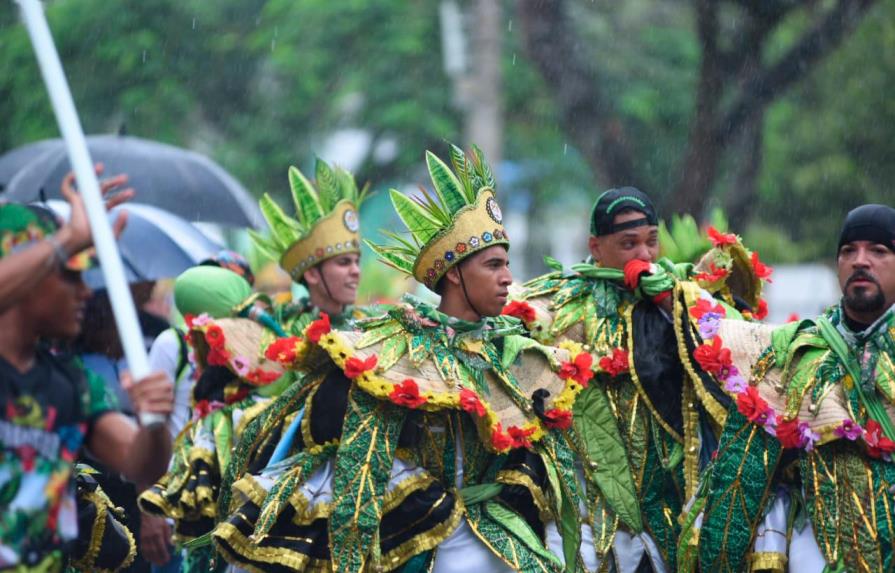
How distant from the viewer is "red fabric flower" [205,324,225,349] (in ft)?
25.4

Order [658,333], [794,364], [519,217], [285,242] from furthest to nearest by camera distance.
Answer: [519,217], [285,242], [658,333], [794,364]

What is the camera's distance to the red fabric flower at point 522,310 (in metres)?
7.08

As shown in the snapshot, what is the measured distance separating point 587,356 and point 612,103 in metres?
11.6

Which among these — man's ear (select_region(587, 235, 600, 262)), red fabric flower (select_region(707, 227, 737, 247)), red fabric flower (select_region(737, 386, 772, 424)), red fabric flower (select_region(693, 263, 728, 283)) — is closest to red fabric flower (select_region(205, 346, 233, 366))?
man's ear (select_region(587, 235, 600, 262))

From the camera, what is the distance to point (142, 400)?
4.19 m

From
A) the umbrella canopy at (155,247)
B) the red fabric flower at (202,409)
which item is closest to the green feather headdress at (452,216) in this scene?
the red fabric flower at (202,409)

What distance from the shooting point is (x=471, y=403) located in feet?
19.2

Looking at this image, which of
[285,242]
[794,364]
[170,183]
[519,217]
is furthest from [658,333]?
[519,217]

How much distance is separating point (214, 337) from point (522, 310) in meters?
1.64

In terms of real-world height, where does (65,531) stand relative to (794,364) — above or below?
below

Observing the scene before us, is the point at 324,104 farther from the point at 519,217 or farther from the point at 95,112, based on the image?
the point at 519,217

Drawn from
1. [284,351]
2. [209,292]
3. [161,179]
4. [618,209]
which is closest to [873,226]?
[618,209]

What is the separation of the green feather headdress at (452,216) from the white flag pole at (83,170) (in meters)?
2.16

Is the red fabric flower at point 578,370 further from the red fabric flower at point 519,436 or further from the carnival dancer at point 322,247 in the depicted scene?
the carnival dancer at point 322,247
